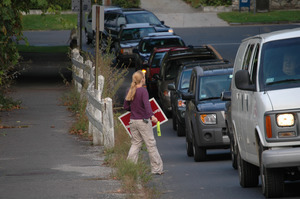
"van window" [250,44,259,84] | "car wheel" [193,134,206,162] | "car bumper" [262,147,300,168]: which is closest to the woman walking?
"car wheel" [193,134,206,162]

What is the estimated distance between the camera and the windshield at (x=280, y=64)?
10.0 metres

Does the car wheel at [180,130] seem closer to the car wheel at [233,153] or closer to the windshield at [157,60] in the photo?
the car wheel at [233,153]

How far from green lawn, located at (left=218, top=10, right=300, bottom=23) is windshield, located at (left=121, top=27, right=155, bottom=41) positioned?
13945mm

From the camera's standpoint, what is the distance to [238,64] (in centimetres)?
1191

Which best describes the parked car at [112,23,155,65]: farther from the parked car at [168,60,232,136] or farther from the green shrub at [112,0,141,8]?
the green shrub at [112,0,141,8]

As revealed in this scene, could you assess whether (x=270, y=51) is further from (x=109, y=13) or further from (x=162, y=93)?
(x=109, y=13)

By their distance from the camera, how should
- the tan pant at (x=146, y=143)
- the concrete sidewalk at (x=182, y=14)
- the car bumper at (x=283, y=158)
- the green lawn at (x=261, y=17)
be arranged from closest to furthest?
the car bumper at (x=283, y=158) → the tan pant at (x=146, y=143) → the green lawn at (x=261, y=17) → the concrete sidewalk at (x=182, y=14)

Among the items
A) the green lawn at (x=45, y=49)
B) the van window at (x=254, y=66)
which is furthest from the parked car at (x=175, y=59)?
the green lawn at (x=45, y=49)

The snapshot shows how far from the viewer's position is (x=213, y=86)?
16.5 m

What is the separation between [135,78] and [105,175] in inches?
69.7

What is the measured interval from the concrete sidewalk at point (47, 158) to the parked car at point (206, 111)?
186 centimetres

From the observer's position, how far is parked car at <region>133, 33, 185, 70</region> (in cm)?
3002

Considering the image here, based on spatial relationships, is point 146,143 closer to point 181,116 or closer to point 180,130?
point 181,116

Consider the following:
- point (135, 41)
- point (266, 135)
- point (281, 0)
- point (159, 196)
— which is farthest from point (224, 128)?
point (281, 0)
